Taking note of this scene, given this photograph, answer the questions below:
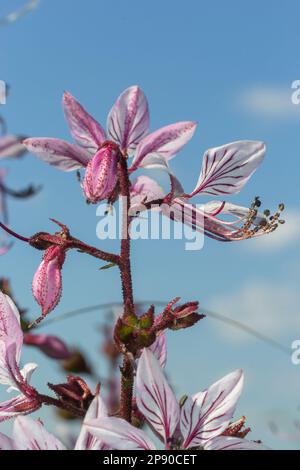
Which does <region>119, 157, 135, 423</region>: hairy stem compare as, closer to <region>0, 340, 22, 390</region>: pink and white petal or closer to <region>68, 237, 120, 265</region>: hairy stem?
<region>68, 237, 120, 265</region>: hairy stem

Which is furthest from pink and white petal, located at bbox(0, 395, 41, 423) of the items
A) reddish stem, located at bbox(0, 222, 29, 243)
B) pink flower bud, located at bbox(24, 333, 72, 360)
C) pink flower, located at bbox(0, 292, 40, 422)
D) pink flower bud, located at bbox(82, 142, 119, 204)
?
pink flower bud, located at bbox(24, 333, 72, 360)

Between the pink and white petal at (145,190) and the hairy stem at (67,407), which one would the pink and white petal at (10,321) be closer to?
the hairy stem at (67,407)

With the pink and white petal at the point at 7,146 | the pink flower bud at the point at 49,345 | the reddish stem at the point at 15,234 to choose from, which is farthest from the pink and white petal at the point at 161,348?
the pink and white petal at the point at 7,146

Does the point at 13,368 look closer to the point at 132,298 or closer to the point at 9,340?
the point at 9,340

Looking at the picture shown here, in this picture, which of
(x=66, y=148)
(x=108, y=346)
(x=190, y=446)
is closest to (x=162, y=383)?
(x=190, y=446)

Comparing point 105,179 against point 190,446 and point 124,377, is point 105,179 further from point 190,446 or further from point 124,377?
point 190,446

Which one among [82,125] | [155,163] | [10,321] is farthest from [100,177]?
[10,321]
